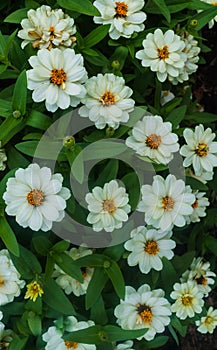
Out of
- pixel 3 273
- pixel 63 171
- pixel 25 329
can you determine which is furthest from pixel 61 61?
pixel 25 329

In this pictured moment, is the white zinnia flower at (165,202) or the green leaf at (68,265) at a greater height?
the white zinnia flower at (165,202)

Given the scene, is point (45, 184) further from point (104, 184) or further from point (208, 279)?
point (208, 279)

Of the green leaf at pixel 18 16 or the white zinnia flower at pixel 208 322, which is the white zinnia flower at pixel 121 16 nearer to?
the green leaf at pixel 18 16

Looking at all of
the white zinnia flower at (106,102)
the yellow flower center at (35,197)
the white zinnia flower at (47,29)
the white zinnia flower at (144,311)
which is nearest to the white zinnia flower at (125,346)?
the white zinnia flower at (144,311)

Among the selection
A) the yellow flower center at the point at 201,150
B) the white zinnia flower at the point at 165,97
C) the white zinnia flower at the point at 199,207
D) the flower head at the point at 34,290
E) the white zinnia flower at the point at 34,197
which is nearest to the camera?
the white zinnia flower at the point at 34,197

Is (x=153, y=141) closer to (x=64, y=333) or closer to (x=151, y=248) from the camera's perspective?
(x=151, y=248)

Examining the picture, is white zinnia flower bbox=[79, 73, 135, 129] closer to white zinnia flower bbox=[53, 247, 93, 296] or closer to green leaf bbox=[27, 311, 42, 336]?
white zinnia flower bbox=[53, 247, 93, 296]
